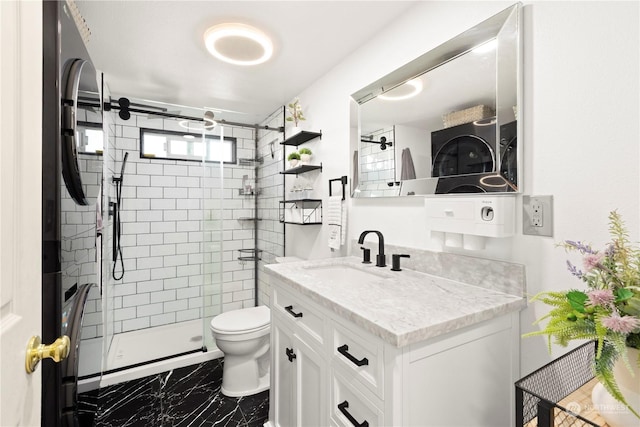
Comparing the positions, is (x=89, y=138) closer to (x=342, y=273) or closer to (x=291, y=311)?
(x=291, y=311)

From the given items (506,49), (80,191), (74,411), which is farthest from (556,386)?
(80,191)

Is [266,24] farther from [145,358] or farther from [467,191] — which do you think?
[145,358]

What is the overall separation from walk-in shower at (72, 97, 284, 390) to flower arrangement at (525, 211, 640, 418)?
2591 millimetres

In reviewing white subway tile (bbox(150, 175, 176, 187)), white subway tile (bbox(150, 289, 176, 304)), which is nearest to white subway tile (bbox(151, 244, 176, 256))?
white subway tile (bbox(150, 289, 176, 304))

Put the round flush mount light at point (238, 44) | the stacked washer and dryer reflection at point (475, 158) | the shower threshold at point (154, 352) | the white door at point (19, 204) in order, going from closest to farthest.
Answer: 1. the white door at point (19, 204)
2. the stacked washer and dryer reflection at point (475, 158)
3. the round flush mount light at point (238, 44)
4. the shower threshold at point (154, 352)

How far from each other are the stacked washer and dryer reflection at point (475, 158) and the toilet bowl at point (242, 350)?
159cm

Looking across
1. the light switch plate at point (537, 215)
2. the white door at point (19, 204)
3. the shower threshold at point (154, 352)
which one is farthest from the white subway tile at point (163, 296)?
the light switch plate at point (537, 215)

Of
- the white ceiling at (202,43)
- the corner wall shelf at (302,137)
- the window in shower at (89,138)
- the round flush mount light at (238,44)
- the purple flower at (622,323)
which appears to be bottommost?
the purple flower at (622,323)

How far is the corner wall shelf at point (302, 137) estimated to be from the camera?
2.43 m

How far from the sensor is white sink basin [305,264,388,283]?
5.22 feet

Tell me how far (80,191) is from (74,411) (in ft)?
2.38

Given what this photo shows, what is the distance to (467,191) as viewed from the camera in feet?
4.40

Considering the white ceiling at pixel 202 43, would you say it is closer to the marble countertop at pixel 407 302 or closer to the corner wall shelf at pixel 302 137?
the corner wall shelf at pixel 302 137

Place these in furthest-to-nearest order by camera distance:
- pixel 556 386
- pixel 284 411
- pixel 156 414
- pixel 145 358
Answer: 1. pixel 145 358
2. pixel 156 414
3. pixel 284 411
4. pixel 556 386
